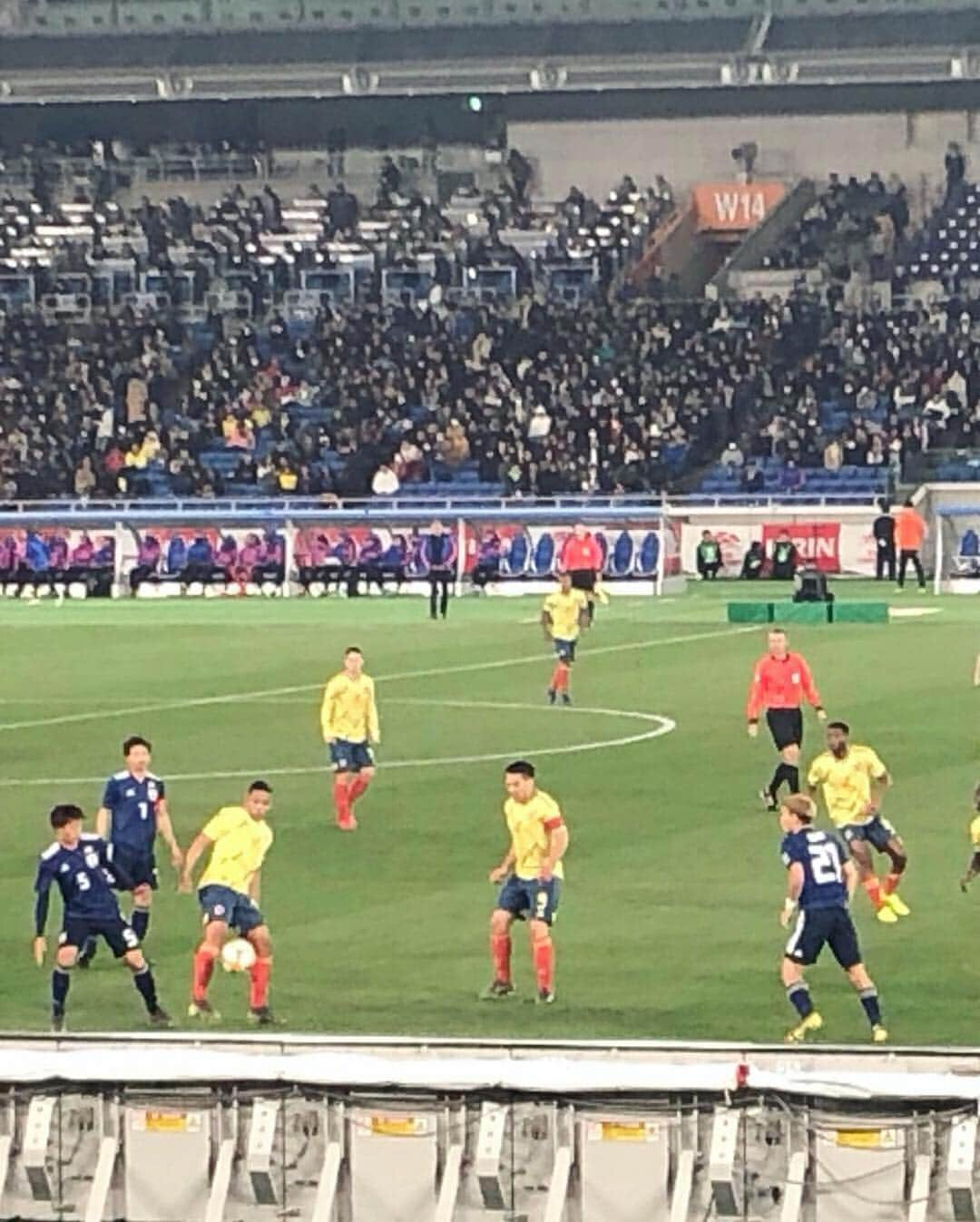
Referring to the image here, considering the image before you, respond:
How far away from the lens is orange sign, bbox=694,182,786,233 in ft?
303

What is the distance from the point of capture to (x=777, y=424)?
80.9m

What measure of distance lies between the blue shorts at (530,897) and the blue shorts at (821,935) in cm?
199

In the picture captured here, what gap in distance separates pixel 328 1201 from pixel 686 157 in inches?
2956

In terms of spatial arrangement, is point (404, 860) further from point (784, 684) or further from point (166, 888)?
point (784, 684)

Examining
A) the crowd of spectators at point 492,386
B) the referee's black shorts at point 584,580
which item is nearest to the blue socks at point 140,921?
the referee's black shorts at point 584,580

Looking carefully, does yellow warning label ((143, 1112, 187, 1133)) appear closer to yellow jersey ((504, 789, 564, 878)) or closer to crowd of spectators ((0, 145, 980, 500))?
yellow jersey ((504, 789, 564, 878))

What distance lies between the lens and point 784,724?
35.7 metres

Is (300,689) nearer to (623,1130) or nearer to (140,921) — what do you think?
(140,921)

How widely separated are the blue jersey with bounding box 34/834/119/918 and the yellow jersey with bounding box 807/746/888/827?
6.75m

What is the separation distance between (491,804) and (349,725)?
2.71 metres

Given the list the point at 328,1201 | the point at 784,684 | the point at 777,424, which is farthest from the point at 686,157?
the point at 328,1201

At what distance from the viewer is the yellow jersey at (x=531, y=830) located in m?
25.0

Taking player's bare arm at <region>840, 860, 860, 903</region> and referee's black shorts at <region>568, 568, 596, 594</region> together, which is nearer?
player's bare arm at <region>840, 860, 860, 903</region>

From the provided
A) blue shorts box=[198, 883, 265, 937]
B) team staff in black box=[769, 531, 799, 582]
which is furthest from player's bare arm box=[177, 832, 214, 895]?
team staff in black box=[769, 531, 799, 582]
